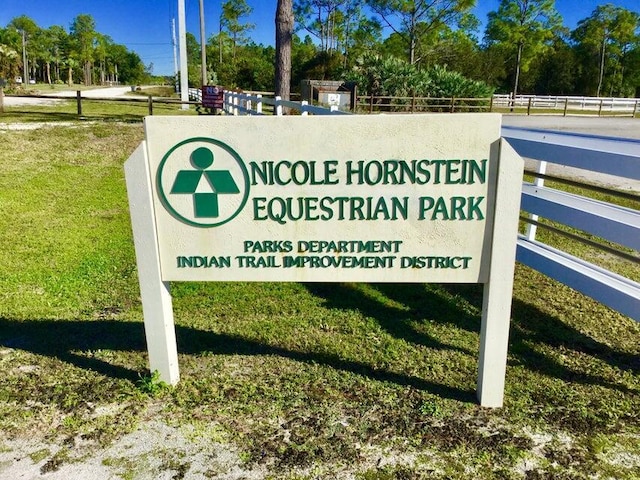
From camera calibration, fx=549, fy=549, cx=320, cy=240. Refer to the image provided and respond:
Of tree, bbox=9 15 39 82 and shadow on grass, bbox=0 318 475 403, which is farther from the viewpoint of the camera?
tree, bbox=9 15 39 82

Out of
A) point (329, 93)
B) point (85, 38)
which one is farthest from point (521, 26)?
point (85, 38)

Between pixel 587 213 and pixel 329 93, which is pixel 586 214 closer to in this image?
pixel 587 213

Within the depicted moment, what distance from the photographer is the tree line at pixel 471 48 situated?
145 ft

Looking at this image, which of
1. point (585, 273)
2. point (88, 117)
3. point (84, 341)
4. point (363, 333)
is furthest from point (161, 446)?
point (88, 117)

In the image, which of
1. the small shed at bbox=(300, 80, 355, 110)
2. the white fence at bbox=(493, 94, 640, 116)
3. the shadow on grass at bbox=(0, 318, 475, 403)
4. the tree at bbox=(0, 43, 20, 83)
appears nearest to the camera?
the shadow on grass at bbox=(0, 318, 475, 403)

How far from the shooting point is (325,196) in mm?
2934

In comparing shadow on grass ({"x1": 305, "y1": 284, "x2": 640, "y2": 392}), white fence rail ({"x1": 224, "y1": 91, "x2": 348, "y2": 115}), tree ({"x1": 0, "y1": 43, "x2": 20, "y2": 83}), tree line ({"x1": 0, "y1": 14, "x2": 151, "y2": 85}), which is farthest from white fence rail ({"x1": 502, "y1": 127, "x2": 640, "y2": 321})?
tree line ({"x1": 0, "y1": 14, "x2": 151, "y2": 85})

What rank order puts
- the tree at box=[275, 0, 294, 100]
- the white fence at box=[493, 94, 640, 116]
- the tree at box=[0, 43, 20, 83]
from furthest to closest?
the white fence at box=[493, 94, 640, 116] < the tree at box=[0, 43, 20, 83] < the tree at box=[275, 0, 294, 100]

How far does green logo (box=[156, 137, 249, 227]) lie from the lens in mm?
2885

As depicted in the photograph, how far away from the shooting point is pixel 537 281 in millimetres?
5039

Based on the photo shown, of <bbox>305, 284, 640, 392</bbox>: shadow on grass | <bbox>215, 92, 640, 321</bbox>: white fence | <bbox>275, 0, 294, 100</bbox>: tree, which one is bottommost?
<bbox>305, 284, 640, 392</bbox>: shadow on grass

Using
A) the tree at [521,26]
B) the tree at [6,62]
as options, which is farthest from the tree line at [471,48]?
the tree at [6,62]

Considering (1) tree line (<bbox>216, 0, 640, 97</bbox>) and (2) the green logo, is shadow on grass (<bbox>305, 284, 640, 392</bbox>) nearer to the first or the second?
(2) the green logo

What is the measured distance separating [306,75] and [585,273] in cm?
4236
